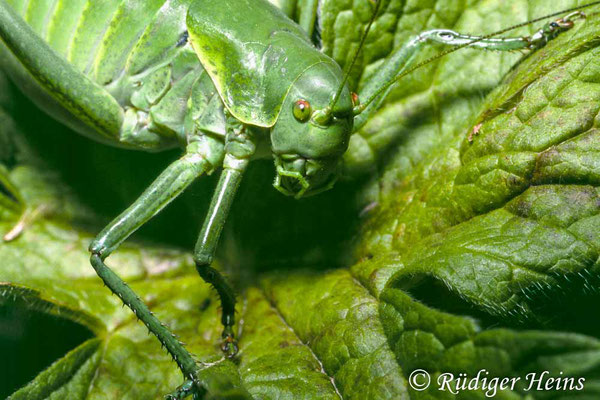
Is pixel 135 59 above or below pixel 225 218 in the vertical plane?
above

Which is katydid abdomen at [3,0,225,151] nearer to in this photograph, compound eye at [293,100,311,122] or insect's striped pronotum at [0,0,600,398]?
insect's striped pronotum at [0,0,600,398]

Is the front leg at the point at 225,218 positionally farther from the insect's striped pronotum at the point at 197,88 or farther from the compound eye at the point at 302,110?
the compound eye at the point at 302,110

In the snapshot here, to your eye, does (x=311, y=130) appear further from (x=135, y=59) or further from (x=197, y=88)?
(x=135, y=59)

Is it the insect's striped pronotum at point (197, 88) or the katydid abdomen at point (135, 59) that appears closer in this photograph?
the insect's striped pronotum at point (197, 88)

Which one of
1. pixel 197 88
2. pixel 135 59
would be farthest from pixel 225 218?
pixel 135 59

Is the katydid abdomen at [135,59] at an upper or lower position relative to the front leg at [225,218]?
upper

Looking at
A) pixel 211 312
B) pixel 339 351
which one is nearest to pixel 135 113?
pixel 211 312

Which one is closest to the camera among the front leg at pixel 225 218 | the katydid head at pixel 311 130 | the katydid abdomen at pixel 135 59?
the katydid head at pixel 311 130

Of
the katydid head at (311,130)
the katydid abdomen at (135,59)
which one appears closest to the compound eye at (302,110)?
the katydid head at (311,130)
